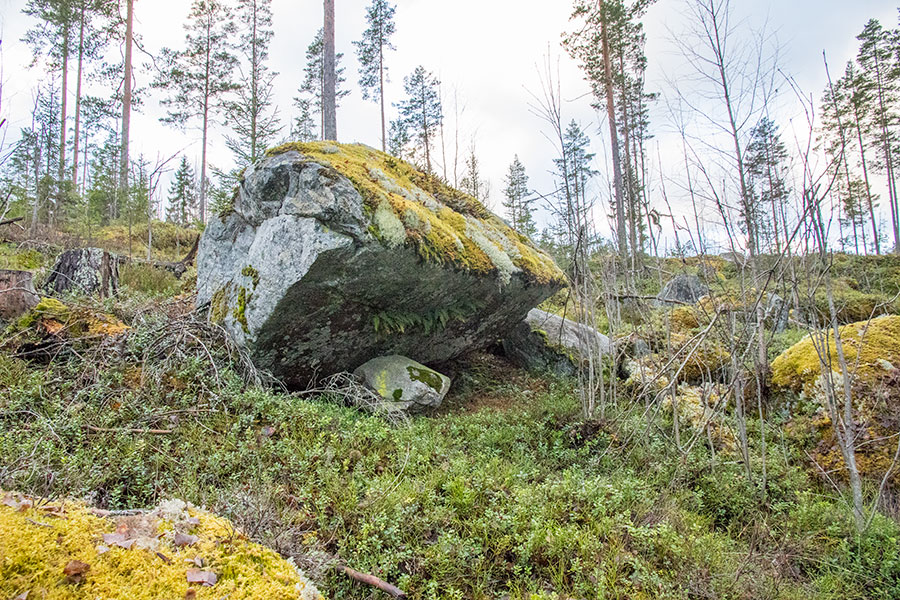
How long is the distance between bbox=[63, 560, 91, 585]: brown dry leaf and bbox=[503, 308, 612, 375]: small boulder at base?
567 cm

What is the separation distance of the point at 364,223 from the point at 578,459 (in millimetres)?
2986

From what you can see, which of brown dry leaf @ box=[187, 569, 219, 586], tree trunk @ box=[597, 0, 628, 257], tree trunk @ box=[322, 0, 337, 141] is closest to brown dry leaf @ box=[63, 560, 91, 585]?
brown dry leaf @ box=[187, 569, 219, 586]

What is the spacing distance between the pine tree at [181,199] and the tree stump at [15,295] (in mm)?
16770

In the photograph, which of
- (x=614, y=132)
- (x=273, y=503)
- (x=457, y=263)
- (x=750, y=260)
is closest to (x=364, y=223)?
(x=457, y=263)

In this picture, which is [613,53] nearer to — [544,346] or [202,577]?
[544,346]

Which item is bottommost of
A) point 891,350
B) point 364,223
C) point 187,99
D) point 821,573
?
point 821,573

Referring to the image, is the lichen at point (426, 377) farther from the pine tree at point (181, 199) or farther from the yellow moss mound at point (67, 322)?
the pine tree at point (181, 199)

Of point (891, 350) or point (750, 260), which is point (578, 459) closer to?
point (750, 260)

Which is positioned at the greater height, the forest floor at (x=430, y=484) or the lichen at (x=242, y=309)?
the lichen at (x=242, y=309)

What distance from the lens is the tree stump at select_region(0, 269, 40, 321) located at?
4.16 meters

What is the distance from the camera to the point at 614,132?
528 inches

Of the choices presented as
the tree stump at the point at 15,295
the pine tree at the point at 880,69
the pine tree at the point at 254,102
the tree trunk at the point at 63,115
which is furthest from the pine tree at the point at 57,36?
the pine tree at the point at 880,69

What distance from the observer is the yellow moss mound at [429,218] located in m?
4.08

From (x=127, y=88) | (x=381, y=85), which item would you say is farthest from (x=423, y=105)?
(x=127, y=88)
